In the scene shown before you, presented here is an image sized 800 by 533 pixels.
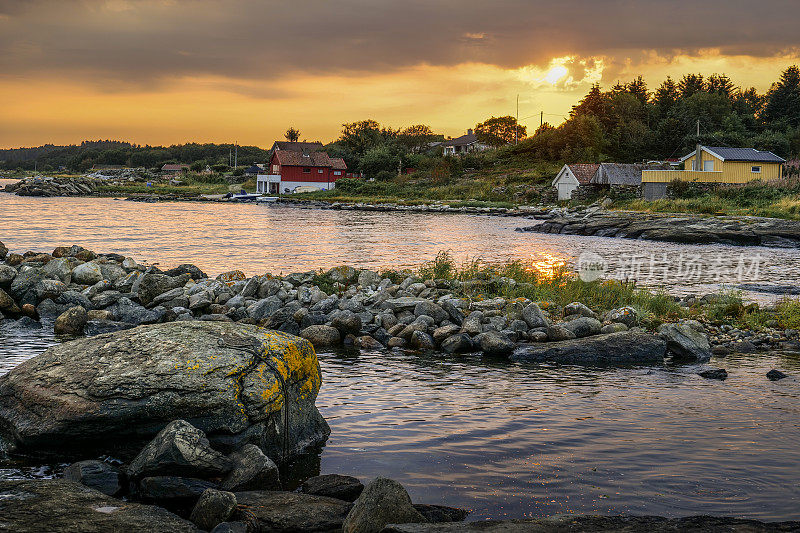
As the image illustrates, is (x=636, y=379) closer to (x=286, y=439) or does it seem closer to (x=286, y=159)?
(x=286, y=439)

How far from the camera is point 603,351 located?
1310 centimetres

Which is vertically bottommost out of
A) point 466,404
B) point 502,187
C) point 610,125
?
point 466,404

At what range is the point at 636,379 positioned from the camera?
38.5ft

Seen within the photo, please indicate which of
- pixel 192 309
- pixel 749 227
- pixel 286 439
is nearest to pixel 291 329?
pixel 192 309

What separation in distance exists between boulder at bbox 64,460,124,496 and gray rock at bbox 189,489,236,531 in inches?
50.0

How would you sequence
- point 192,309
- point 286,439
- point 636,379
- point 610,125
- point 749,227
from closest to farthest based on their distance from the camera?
1. point 286,439
2. point 636,379
3. point 192,309
4. point 749,227
5. point 610,125

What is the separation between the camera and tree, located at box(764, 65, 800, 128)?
102125mm

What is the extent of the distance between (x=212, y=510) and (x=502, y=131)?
134759 millimetres

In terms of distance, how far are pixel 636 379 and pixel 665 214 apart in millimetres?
49672

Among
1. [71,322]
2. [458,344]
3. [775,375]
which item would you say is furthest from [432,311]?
[71,322]

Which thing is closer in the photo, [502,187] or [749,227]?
[749,227]

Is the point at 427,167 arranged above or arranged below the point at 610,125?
below

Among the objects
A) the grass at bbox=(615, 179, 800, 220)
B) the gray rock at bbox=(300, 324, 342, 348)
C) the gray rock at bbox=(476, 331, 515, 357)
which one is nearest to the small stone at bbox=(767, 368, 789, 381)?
the gray rock at bbox=(476, 331, 515, 357)

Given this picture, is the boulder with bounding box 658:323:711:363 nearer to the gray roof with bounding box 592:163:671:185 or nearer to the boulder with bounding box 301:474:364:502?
the boulder with bounding box 301:474:364:502
